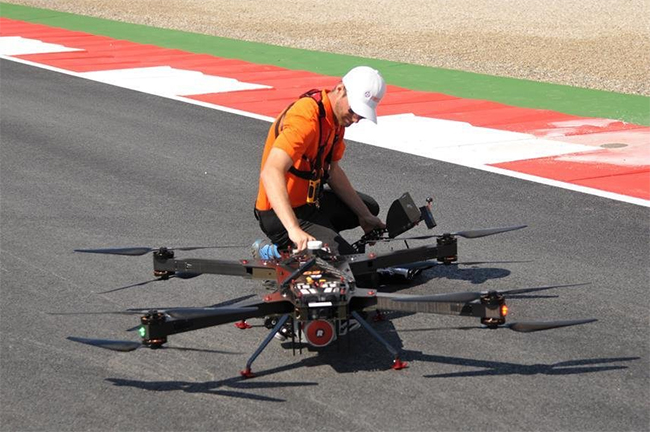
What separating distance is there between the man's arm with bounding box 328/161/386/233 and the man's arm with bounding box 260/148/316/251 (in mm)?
952

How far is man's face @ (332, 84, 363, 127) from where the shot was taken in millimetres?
7176

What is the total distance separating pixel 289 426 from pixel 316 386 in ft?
1.82

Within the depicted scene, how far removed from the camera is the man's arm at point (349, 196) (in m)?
8.12

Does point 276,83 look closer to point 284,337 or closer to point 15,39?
point 15,39

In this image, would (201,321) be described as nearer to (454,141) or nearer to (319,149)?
(319,149)

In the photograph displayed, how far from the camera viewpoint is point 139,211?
11.0 meters

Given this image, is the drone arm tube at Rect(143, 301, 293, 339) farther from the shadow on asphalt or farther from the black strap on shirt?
the black strap on shirt

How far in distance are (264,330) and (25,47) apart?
718 inches

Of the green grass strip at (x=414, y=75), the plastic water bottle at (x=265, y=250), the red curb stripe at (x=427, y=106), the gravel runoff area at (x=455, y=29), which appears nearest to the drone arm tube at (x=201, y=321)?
the plastic water bottle at (x=265, y=250)

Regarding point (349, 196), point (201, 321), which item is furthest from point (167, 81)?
point (201, 321)

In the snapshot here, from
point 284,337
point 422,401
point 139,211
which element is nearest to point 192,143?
point 139,211

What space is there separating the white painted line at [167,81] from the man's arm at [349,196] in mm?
10457

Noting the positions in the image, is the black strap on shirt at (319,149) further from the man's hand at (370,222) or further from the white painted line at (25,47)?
the white painted line at (25,47)

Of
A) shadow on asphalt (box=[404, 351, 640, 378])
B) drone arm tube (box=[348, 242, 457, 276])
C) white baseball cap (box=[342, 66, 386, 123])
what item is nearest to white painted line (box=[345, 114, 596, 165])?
drone arm tube (box=[348, 242, 457, 276])
